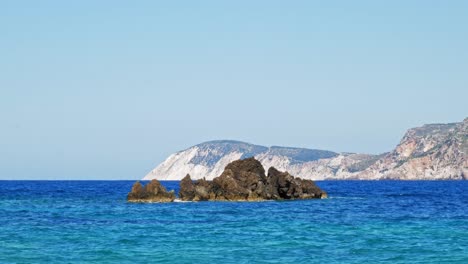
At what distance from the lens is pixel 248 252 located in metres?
47.6

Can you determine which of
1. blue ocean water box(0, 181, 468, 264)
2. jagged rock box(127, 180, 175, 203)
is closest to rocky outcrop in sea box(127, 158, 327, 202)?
jagged rock box(127, 180, 175, 203)

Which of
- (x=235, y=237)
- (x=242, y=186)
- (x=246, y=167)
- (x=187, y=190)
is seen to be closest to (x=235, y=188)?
(x=242, y=186)

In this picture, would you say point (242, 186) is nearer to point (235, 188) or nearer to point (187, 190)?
point (235, 188)

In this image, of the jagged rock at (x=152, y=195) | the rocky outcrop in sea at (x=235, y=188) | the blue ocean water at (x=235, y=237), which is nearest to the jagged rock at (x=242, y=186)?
the rocky outcrop in sea at (x=235, y=188)

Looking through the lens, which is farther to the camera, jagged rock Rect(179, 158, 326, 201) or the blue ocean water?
jagged rock Rect(179, 158, 326, 201)

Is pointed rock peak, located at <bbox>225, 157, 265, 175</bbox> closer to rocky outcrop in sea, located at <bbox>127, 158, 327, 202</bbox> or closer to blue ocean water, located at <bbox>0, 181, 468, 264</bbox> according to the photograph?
rocky outcrop in sea, located at <bbox>127, 158, 327, 202</bbox>

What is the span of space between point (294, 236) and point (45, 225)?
22.9 m

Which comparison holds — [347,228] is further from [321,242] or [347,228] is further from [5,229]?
[5,229]

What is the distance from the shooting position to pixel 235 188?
116 meters

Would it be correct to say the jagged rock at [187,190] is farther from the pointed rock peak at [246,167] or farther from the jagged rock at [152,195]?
the pointed rock peak at [246,167]

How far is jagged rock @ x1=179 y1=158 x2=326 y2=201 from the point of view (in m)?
115

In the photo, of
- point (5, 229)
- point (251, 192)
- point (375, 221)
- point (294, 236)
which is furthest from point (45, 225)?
point (251, 192)

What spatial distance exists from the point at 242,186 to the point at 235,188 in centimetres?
143

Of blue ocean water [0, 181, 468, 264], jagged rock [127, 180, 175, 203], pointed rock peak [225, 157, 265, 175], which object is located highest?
pointed rock peak [225, 157, 265, 175]
